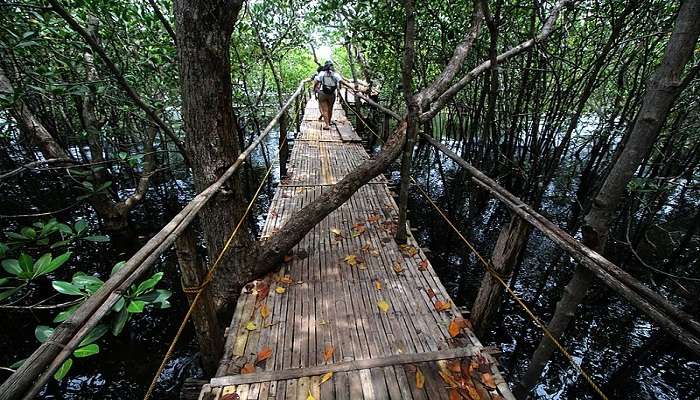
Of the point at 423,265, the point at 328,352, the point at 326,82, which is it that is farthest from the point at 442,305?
the point at 326,82

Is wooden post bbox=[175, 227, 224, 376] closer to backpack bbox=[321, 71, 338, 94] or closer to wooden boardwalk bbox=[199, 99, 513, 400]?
wooden boardwalk bbox=[199, 99, 513, 400]

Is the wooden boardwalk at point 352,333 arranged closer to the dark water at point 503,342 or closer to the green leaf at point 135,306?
the dark water at point 503,342

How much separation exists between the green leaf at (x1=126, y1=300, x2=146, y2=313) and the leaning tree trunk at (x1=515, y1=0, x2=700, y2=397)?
217 cm

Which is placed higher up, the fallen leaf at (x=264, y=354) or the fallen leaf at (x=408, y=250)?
the fallen leaf at (x=408, y=250)

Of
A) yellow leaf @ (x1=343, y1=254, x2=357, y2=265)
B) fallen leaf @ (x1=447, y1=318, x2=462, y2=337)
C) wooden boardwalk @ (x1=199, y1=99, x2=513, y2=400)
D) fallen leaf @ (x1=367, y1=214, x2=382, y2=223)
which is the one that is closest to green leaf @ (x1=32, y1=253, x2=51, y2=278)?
wooden boardwalk @ (x1=199, y1=99, x2=513, y2=400)

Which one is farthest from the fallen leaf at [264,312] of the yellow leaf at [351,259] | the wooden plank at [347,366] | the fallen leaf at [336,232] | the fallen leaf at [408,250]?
the fallen leaf at [408,250]

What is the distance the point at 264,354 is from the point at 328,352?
453 mm

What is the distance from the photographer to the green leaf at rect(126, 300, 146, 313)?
4.55 ft

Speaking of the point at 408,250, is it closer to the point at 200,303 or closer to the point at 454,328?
the point at 454,328

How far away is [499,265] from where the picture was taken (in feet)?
7.33

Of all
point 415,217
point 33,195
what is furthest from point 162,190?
point 415,217

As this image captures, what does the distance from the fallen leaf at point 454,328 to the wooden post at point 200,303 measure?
5.52ft

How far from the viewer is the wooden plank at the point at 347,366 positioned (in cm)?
206

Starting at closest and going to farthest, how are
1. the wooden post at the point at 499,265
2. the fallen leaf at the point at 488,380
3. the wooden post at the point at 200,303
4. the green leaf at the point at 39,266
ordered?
the green leaf at the point at 39,266, the wooden post at the point at 200,303, the fallen leaf at the point at 488,380, the wooden post at the point at 499,265
